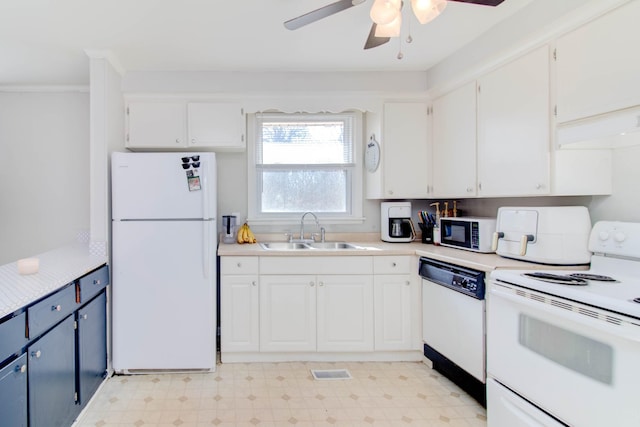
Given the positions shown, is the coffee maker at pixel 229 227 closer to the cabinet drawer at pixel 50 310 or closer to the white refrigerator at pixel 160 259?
the white refrigerator at pixel 160 259

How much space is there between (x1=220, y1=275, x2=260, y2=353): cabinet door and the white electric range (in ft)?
5.27

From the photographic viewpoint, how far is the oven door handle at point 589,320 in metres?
1.18

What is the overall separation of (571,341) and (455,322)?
987mm

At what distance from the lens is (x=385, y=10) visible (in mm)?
1453

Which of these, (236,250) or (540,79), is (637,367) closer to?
(540,79)

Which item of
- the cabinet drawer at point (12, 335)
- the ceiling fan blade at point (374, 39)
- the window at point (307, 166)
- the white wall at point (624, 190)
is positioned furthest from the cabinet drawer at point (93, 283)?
the white wall at point (624, 190)

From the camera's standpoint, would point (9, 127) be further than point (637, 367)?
Yes

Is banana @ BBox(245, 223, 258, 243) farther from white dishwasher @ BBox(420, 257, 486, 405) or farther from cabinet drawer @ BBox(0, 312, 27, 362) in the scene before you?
cabinet drawer @ BBox(0, 312, 27, 362)

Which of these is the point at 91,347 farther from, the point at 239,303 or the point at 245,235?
the point at 245,235

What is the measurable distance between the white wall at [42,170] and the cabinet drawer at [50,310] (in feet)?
5.29

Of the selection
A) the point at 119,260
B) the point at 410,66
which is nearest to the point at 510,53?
the point at 410,66

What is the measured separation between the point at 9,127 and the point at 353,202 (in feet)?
10.2

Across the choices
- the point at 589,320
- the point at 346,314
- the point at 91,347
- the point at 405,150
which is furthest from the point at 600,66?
the point at 91,347

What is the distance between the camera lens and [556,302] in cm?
146
